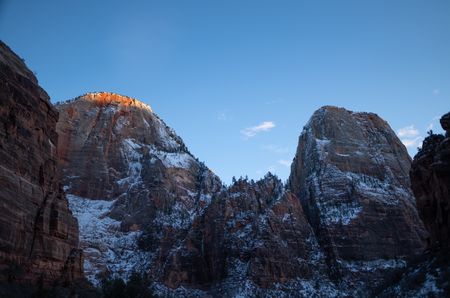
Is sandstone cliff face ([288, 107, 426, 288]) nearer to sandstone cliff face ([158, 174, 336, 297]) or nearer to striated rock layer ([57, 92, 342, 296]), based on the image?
sandstone cliff face ([158, 174, 336, 297])

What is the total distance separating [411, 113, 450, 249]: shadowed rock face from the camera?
4300 centimetres

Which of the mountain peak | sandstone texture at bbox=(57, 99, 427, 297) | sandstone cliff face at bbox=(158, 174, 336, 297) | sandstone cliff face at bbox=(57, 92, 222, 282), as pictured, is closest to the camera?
sandstone cliff face at bbox=(158, 174, 336, 297)

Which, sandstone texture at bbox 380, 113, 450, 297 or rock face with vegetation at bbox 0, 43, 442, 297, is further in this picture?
rock face with vegetation at bbox 0, 43, 442, 297

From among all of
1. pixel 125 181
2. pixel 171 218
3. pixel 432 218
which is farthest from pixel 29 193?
pixel 125 181

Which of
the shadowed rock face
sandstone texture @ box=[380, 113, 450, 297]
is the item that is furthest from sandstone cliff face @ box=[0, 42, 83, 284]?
the shadowed rock face

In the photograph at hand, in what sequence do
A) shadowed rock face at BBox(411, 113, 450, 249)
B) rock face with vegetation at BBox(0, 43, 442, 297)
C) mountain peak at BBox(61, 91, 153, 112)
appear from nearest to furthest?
1. shadowed rock face at BBox(411, 113, 450, 249)
2. rock face with vegetation at BBox(0, 43, 442, 297)
3. mountain peak at BBox(61, 91, 153, 112)

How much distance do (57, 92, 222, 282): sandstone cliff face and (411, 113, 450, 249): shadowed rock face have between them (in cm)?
→ 6138

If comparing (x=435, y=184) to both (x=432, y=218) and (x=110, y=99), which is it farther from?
(x=110, y=99)

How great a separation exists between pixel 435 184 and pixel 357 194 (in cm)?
6735

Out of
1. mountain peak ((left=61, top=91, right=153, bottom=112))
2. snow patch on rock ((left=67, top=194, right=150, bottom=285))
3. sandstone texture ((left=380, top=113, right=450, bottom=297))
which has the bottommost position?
sandstone texture ((left=380, top=113, right=450, bottom=297))

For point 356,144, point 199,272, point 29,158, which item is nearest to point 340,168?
point 356,144

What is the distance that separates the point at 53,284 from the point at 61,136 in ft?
243

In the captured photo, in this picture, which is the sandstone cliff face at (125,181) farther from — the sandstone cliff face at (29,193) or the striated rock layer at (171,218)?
the sandstone cliff face at (29,193)

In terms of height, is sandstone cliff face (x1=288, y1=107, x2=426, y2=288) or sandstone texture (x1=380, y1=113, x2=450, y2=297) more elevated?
sandstone cliff face (x1=288, y1=107, x2=426, y2=288)
